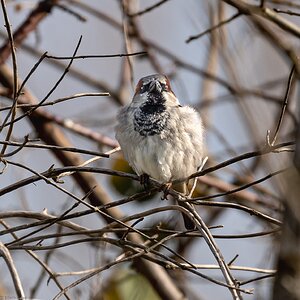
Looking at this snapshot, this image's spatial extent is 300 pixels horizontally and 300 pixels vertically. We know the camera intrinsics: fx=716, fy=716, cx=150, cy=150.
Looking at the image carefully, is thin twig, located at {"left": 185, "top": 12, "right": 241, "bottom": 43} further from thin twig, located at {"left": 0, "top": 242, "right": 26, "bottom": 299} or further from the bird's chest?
thin twig, located at {"left": 0, "top": 242, "right": 26, "bottom": 299}

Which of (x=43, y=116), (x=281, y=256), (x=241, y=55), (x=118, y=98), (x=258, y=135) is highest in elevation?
(x=118, y=98)

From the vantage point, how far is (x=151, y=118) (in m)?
3.53

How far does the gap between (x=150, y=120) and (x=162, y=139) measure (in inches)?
5.8

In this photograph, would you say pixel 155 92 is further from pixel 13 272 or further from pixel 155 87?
pixel 13 272

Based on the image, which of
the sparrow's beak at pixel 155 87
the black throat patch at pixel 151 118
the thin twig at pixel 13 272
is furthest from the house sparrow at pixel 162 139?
the thin twig at pixel 13 272

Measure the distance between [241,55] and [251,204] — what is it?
2.75 metres

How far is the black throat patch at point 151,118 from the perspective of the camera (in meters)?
3.45

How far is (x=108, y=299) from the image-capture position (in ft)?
13.4

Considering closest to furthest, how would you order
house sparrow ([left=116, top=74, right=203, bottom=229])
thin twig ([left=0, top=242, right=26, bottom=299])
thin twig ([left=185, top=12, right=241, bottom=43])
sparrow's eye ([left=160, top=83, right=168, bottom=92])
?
thin twig ([left=0, top=242, right=26, bottom=299])
thin twig ([left=185, top=12, right=241, bottom=43])
house sparrow ([left=116, top=74, right=203, bottom=229])
sparrow's eye ([left=160, top=83, right=168, bottom=92])

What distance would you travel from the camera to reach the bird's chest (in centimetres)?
345

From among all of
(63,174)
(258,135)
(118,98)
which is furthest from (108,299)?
(258,135)

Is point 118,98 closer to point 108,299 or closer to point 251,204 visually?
point 251,204

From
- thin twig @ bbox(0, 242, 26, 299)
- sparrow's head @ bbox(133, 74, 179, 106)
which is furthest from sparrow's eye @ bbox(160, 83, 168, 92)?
thin twig @ bbox(0, 242, 26, 299)

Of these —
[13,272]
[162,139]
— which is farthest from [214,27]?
[13,272]
